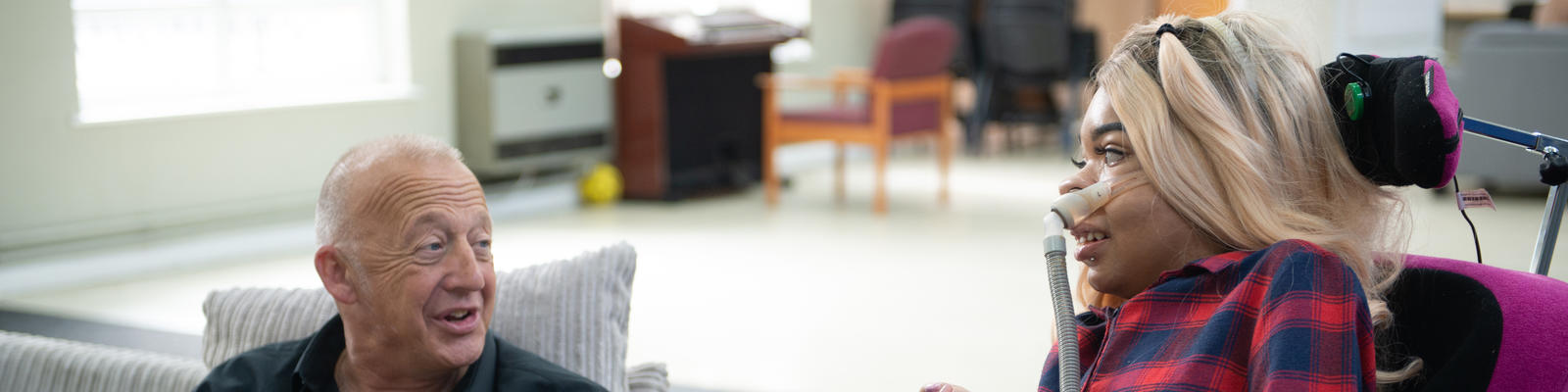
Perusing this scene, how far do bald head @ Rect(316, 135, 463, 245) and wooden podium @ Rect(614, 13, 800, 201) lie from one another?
4772 mm

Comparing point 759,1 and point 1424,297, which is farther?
point 759,1

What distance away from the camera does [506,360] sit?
166 centimetres

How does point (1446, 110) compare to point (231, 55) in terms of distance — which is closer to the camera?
point (1446, 110)

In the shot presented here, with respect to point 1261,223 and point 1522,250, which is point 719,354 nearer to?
point 1261,223

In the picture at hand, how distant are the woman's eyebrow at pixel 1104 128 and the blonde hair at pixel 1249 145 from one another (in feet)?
0.06

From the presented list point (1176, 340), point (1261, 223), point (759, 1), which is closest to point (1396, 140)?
point (1261, 223)

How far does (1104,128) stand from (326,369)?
949 millimetres

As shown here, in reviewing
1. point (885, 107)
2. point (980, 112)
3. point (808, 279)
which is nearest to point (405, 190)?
point (808, 279)

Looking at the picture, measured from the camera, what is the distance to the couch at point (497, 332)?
180 centimetres

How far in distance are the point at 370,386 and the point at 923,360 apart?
6.69 feet

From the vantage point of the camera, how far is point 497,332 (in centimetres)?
181

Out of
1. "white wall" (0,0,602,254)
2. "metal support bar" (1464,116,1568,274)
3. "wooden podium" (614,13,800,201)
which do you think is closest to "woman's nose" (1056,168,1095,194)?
"metal support bar" (1464,116,1568,274)

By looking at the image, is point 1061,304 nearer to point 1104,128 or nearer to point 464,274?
point 1104,128

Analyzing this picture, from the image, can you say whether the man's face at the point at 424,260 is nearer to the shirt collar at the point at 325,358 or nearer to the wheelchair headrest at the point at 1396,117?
the shirt collar at the point at 325,358
